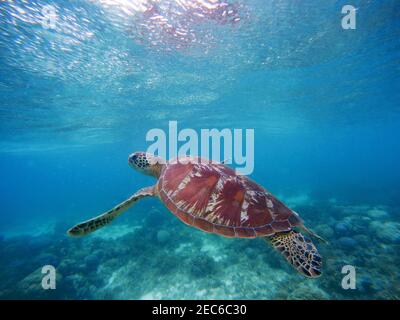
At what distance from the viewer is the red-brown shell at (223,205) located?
3.76 metres

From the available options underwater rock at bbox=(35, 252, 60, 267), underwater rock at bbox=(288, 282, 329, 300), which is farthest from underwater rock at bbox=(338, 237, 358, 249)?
underwater rock at bbox=(35, 252, 60, 267)

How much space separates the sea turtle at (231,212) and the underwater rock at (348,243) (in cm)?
757

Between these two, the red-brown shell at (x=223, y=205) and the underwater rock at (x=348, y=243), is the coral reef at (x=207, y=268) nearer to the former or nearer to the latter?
the underwater rock at (x=348, y=243)

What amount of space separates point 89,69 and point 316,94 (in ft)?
60.3

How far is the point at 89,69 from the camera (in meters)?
11.2

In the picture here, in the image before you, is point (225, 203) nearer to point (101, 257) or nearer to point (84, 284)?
point (84, 284)

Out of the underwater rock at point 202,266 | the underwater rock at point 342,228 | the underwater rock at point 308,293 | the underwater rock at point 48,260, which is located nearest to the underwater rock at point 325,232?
the underwater rock at point 342,228

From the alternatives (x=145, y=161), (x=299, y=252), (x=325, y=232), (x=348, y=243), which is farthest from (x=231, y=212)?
(x=325, y=232)

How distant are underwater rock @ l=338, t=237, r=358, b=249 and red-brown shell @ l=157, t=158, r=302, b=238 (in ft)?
25.7

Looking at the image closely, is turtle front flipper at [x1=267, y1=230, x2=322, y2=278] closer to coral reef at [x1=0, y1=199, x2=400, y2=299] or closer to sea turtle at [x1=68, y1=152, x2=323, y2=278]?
sea turtle at [x1=68, y1=152, x2=323, y2=278]

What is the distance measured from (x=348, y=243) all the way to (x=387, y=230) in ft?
12.7

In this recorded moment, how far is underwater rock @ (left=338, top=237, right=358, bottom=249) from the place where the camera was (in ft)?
31.4

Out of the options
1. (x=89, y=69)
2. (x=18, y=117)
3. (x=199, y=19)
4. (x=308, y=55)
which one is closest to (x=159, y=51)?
(x=199, y=19)

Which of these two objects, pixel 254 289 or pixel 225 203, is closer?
pixel 225 203
